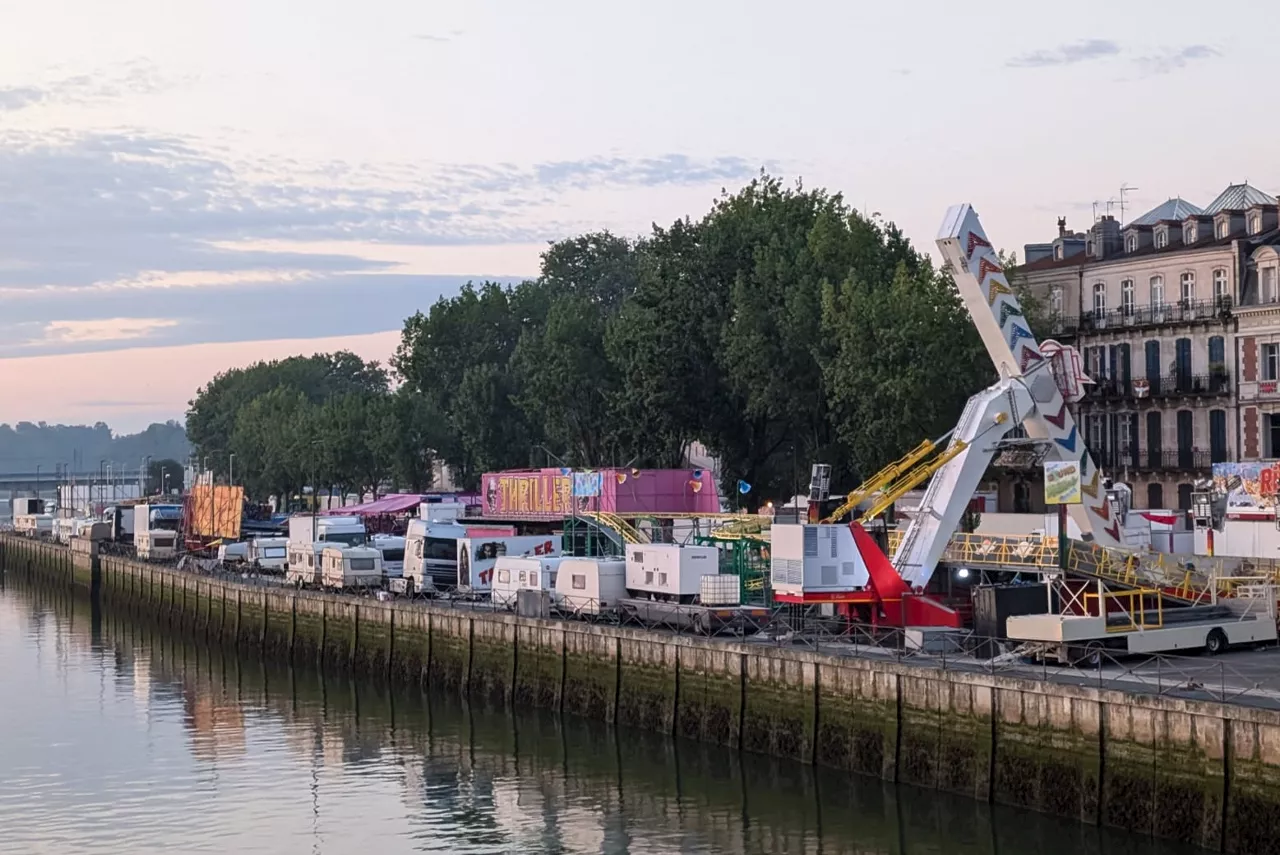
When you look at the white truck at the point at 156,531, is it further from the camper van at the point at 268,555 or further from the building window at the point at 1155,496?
the building window at the point at 1155,496

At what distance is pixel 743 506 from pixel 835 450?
1182cm

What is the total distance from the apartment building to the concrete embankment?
126 ft

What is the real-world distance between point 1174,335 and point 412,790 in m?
51.1

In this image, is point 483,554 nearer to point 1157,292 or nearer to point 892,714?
point 892,714

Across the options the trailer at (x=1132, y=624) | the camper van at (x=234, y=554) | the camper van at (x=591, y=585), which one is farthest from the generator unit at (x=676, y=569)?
the camper van at (x=234, y=554)

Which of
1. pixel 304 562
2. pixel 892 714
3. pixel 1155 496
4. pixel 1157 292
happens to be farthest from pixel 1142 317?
pixel 892 714

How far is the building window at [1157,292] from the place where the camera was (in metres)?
88.2

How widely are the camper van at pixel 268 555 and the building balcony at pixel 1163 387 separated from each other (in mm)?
49947

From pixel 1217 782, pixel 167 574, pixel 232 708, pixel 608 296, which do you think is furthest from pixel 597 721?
pixel 608 296

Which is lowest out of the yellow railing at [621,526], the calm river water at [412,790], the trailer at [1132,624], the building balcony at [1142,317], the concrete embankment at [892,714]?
the calm river water at [412,790]

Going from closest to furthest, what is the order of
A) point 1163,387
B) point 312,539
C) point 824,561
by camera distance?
point 824,561 → point 1163,387 → point 312,539

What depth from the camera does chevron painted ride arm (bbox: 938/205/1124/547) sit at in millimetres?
56406

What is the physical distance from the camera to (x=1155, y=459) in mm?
88500

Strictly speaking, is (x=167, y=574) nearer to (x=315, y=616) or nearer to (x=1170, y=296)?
(x=315, y=616)
